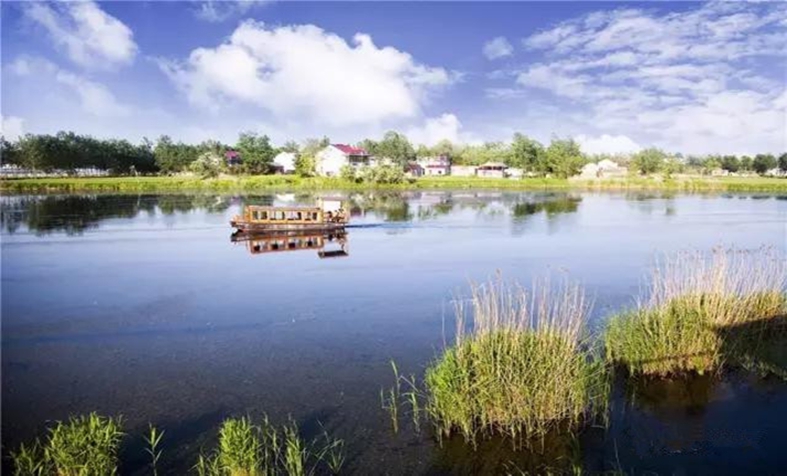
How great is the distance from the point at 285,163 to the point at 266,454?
115 meters

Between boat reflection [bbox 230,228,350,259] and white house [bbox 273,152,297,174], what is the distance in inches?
3368

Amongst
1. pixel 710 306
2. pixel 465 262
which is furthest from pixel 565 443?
pixel 465 262

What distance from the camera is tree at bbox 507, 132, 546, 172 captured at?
123 meters

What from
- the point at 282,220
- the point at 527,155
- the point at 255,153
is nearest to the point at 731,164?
the point at 527,155

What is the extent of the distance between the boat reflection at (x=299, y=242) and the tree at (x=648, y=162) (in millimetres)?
119993

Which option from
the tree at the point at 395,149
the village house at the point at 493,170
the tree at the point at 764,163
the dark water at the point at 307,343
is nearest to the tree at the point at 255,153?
the tree at the point at 395,149

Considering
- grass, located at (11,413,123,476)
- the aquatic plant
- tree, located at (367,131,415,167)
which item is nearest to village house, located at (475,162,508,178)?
tree, located at (367,131,415,167)

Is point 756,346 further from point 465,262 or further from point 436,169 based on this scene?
point 436,169

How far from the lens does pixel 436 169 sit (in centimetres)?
13712

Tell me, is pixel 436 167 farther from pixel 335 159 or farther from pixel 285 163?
pixel 285 163

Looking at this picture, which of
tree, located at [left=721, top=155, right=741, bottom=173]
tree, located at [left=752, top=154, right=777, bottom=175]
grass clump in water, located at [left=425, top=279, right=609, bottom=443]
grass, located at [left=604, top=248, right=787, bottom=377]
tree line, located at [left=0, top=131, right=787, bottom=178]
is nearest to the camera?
grass clump in water, located at [left=425, top=279, right=609, bottom=443]

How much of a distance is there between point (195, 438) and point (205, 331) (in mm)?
6252

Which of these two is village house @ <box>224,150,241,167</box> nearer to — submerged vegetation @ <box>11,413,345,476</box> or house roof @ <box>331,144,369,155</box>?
house roof @ <box>331,144,369,155</box>

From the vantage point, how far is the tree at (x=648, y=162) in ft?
444
